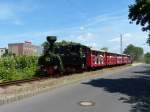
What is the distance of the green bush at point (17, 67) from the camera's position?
29625 mm

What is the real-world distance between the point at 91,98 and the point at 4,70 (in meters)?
14.8

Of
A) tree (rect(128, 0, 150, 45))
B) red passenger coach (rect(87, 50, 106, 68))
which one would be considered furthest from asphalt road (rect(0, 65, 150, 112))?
red passenger coach (rect(87, 50, 106, 68))

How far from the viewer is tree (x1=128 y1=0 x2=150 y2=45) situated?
24.2m

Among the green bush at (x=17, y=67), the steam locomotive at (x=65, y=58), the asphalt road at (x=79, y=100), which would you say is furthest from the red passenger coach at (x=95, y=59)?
the asphalt road at (x=79, y=100)

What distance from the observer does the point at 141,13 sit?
25219mm

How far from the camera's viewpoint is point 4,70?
30.0 metres

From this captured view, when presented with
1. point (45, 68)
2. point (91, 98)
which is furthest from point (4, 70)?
Answer: point (91, 98)

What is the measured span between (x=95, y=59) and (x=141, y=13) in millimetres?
13398

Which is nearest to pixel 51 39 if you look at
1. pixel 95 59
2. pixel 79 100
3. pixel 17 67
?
pixel 17 67

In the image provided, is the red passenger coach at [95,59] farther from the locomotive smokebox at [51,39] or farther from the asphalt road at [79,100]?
the asphalt road at [79,100]

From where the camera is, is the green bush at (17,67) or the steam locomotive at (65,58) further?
the green bush at (17,67)

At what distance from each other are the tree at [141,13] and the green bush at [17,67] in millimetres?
10091

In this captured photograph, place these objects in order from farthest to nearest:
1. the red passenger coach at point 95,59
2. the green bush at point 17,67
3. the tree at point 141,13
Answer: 1. the red passenger coach at point 95,59
2. the green bush at point 17,67
3. the tree at point 141,13

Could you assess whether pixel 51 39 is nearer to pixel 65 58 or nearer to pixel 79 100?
pixel 65 58
